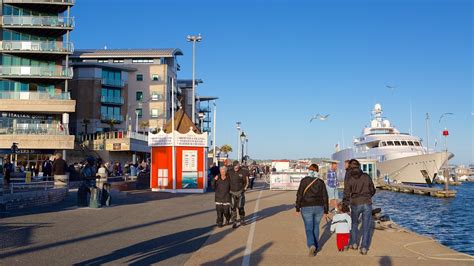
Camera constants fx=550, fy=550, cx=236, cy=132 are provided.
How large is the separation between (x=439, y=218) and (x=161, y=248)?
2215cm

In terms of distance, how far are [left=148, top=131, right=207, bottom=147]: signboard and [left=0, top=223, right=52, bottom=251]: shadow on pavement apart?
15231mm

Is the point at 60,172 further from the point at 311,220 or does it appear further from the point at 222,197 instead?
the point at 311,220

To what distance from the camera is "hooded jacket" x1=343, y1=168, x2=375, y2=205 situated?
10.8 meters

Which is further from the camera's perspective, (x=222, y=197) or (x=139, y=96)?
(x=139, y=96)

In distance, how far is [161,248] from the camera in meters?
11.0

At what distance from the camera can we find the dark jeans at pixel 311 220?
10484 mm

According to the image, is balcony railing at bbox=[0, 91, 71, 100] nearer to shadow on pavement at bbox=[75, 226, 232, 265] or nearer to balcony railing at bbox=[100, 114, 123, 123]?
balcony railing at bbox=[100, 114, 123, 123]

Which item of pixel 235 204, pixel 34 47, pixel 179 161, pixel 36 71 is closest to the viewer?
pixel 235 204

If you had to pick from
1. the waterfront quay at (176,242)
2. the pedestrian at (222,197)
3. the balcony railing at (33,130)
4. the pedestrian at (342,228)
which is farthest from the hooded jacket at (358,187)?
the balcony railing at (33,130)

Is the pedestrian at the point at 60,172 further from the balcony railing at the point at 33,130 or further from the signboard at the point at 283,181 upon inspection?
the balcony railing at the point at 33,130

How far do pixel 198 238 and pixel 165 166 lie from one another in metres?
17.3

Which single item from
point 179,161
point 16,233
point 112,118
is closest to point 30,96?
point 112,118

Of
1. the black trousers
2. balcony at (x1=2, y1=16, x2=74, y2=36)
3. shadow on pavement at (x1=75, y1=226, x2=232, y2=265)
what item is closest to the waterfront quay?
shadow on pavement at (x1=75, y1=226, x2=232, y2=265)

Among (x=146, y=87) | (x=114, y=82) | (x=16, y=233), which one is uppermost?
(x=146, y=87)
